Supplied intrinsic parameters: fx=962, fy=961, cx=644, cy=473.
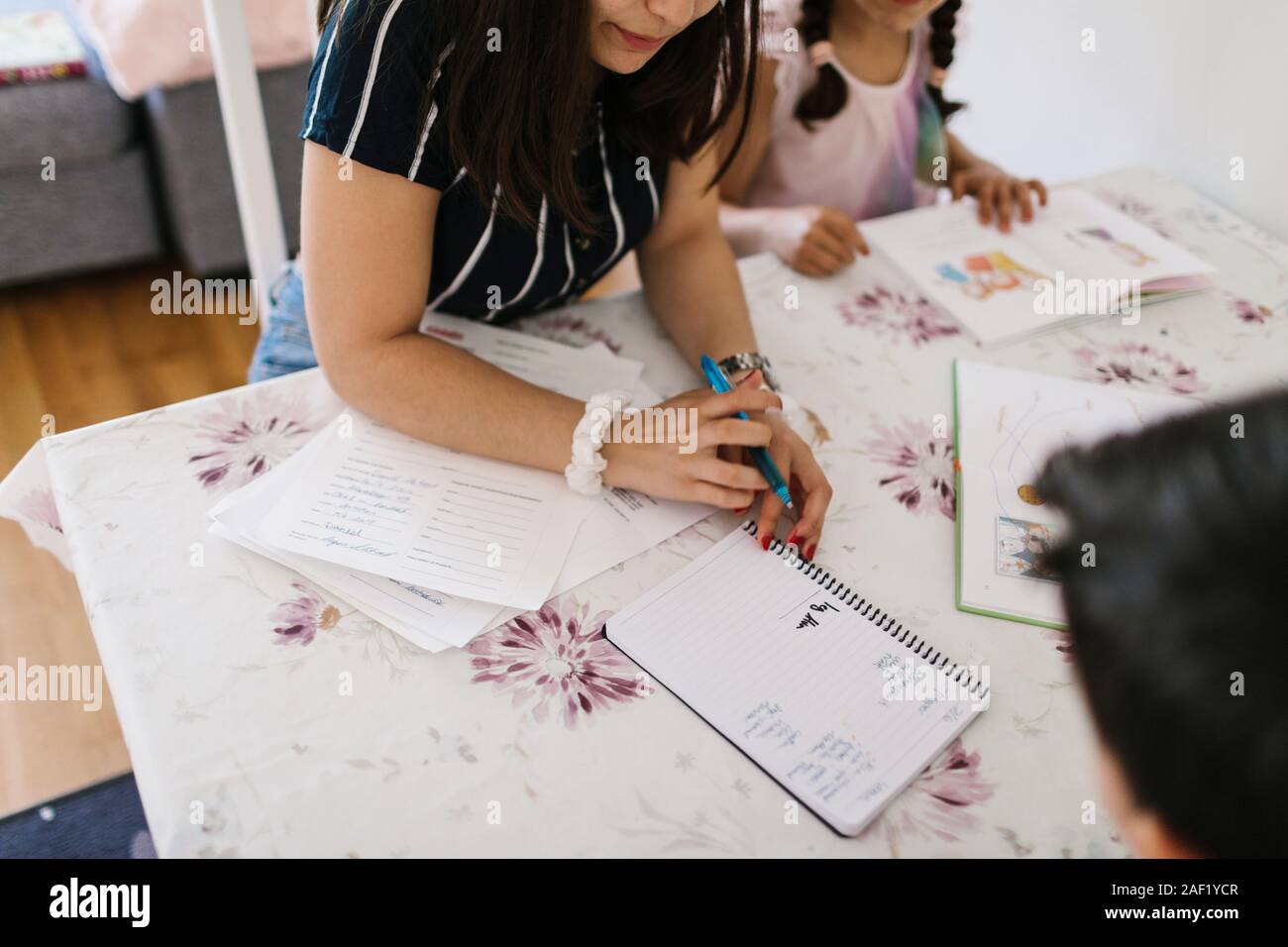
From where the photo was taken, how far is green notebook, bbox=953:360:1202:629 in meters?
0.79

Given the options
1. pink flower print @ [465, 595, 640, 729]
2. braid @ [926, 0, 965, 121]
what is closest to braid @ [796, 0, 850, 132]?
braid @ [926, 0, 965, 121]

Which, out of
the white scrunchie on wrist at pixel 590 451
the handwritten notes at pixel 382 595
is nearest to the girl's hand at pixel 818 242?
the white scrunchie on wrist at pixel 590 451

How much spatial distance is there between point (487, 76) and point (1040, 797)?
2.31ft

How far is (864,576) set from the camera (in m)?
0.80

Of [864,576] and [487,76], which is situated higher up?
[487,76]

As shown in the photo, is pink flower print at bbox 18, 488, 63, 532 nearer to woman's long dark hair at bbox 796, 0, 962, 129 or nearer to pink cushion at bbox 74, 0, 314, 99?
woman's long dark hair at bbox 796, 0, 962, 129

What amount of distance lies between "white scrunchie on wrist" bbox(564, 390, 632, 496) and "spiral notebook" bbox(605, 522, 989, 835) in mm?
121

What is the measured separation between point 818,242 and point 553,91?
1.47 ft

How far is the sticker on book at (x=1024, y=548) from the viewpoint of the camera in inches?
31.8

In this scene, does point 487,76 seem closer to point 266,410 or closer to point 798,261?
point 266,410

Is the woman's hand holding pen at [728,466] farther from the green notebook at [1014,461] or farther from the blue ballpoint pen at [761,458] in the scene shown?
the green notebook at [1014,461]
